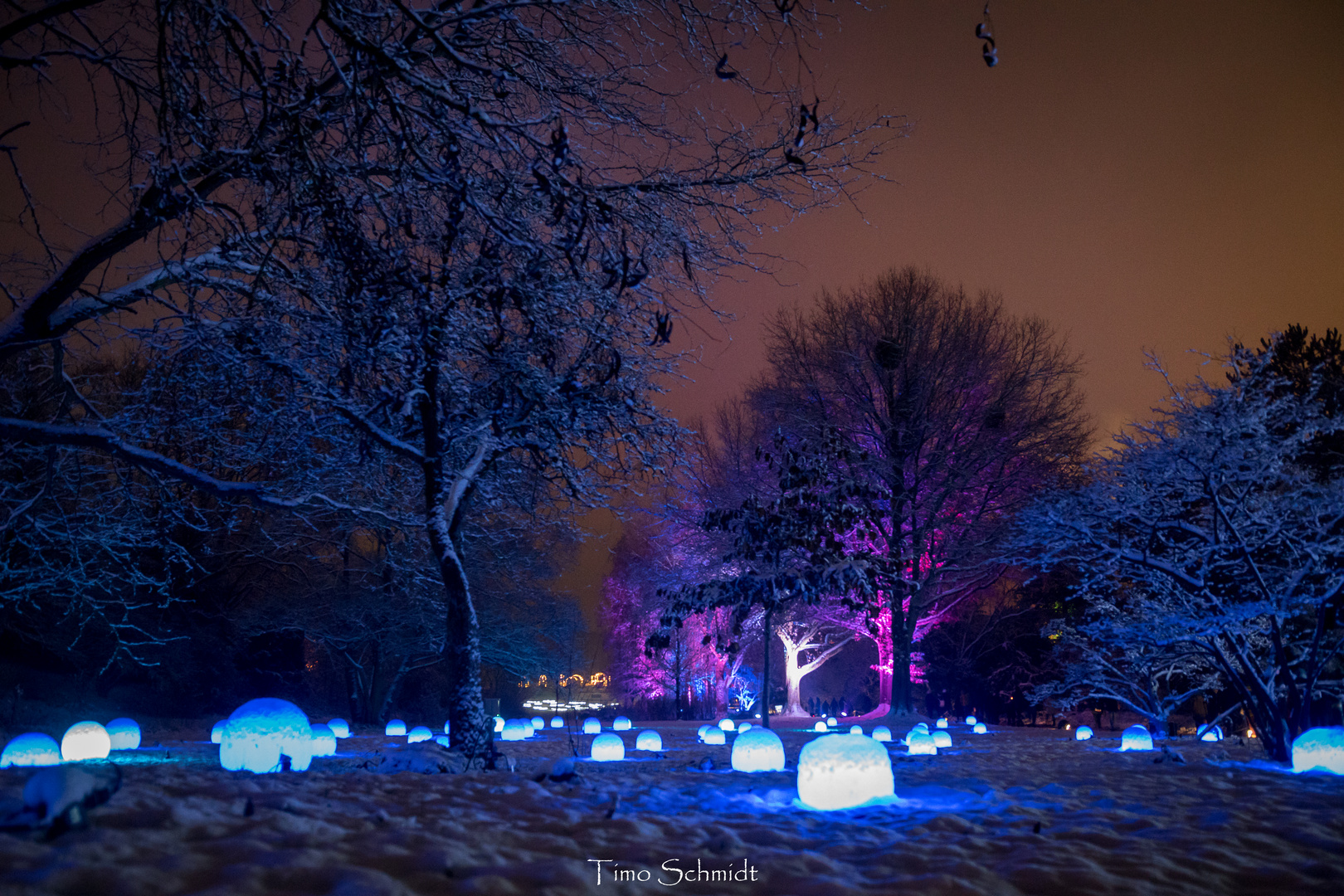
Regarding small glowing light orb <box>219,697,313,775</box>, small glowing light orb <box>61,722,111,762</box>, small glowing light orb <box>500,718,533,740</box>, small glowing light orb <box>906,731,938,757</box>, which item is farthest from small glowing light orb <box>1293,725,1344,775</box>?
small glowing light orb <box>61,722,111,762</box>

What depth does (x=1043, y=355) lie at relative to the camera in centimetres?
2130

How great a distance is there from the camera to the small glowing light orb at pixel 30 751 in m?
7.84

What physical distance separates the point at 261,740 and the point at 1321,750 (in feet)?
34.0

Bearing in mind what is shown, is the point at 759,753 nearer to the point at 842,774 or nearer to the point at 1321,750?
the point at 842,774

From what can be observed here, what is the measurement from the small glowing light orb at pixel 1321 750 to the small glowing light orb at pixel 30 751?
505 inches

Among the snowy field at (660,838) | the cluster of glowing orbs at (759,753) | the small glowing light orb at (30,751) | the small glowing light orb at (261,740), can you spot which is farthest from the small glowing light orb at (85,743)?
the cluster of glowing orbs at (759,753)

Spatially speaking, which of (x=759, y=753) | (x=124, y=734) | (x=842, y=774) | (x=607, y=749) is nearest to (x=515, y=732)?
(x=607, y=749)

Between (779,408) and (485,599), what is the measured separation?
10.9 metres

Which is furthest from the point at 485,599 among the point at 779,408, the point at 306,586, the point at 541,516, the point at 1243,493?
the point at 1243,493

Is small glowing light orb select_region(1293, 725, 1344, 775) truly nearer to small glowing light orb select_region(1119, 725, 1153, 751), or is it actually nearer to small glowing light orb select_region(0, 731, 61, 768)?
small glowing light orb select_region(1119, 725, 1153, 751)

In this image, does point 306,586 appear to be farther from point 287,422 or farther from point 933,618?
point 933,618

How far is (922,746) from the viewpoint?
10898 mm

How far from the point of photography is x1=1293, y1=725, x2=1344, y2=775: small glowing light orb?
7.59 metres

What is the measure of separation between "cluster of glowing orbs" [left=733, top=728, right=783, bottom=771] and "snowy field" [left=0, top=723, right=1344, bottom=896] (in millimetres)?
1306
